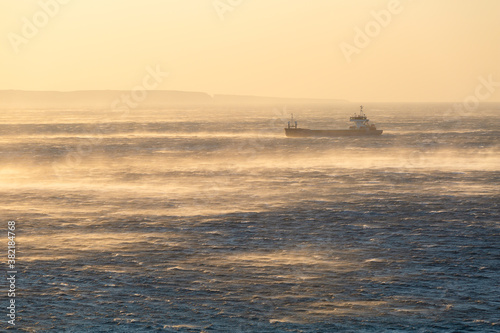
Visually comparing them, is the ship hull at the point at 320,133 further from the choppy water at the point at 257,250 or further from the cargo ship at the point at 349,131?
the choppy water at the point at 257,250

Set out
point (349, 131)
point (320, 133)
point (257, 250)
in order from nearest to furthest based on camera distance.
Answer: point (257, 250) → point (349, 131) → point (320, 133)

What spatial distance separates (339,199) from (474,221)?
15.3 metres

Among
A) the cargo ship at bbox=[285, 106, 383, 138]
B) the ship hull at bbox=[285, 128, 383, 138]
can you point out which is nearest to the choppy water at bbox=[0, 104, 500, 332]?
the cargo ship at bbox=[285, 106, 383, 138]

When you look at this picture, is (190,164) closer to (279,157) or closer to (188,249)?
(279,157)

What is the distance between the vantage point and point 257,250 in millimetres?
43250

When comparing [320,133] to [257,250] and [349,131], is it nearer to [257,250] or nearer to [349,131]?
[349,131]

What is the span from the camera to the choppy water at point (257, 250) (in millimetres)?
31031

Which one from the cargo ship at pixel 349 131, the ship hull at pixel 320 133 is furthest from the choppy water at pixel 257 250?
the ship hull at pixel 320 133

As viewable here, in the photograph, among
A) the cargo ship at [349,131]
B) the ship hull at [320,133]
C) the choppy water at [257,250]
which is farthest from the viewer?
the ship hull at [320,133]

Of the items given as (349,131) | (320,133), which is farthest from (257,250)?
(320,133)

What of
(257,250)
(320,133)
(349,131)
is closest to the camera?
(257,250)

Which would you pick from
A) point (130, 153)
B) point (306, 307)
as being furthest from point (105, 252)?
point (130, 153)

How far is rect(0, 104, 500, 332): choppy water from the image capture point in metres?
31.0

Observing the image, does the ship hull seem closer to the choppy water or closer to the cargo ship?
the cargo ship
